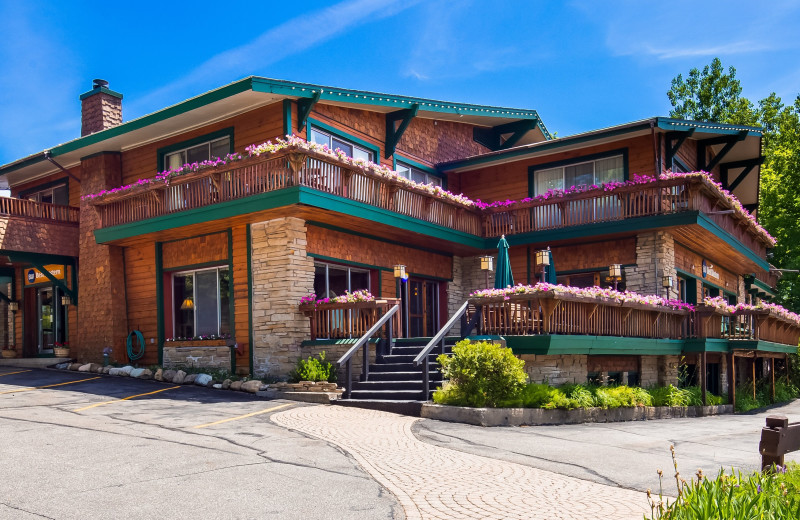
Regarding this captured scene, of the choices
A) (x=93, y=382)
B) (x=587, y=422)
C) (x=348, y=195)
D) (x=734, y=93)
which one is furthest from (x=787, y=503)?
(x=734, y=93)

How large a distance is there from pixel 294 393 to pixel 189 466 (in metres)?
6.97

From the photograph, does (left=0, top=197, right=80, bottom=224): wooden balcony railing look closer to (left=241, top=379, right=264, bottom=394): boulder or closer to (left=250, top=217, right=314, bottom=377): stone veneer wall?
(left=250, top=217, right=314, bottom=377): stone veneer wall

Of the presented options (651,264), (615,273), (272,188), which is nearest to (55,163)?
(272,188)

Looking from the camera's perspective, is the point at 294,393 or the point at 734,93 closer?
the point at 294,393

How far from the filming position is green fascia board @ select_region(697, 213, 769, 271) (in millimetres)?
19306

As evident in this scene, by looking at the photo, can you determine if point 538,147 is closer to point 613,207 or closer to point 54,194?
point 613,207

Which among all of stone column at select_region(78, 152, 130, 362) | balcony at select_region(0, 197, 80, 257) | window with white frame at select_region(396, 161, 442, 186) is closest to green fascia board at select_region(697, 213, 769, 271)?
window with white frame at select_region(396, 161, 442, 186)

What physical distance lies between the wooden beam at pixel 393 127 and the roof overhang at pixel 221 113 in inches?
9.0

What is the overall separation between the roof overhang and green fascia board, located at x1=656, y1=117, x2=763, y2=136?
608 cm

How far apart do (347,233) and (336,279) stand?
3.93ft

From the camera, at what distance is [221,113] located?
18.5 m

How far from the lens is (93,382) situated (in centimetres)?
1691

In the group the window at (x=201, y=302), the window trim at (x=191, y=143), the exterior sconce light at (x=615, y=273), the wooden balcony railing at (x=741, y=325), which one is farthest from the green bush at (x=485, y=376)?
the window trim at (x=191, y=143)

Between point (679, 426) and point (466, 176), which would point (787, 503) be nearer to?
point (679, 426)
